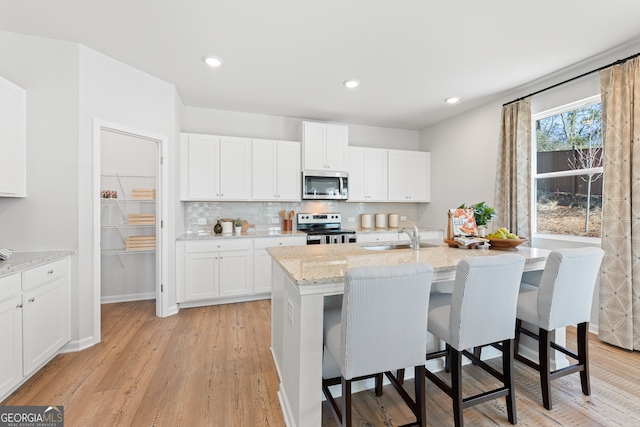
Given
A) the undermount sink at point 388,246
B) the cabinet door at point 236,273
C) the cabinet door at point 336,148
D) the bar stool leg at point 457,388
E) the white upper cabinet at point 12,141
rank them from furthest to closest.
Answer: the cabinet door at point 336,148
the cabinet door at point 236,273
the undermount sink at point 388,246
the white upper cabinet at point 12,141
the bar stool leg at point 457,388

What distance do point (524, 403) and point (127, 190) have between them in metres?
4.61

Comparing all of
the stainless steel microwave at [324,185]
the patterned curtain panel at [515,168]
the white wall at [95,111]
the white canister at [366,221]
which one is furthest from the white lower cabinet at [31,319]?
the patterned curtain panel at [515,168]

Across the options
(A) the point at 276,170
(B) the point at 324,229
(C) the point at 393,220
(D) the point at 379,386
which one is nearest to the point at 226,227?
(A) the point at 276,170

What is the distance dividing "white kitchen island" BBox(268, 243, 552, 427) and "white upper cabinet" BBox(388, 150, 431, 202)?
280 centimetres

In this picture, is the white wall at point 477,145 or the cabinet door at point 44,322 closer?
the cabinet door at point 44,322

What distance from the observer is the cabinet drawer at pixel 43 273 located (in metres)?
1.98

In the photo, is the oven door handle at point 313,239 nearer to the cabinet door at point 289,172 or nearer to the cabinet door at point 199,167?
the cabinet door at point 289,172

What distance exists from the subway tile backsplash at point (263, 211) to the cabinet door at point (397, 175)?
1.18 feet

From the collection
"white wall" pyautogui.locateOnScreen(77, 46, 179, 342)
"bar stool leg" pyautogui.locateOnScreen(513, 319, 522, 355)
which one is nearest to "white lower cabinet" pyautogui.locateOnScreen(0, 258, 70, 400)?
"white wall" pyautogui.locateOnScreen(77, 46, 179, 342)

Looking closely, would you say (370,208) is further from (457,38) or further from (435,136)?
(457,38)

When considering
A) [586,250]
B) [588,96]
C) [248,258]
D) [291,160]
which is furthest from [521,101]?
[248,258]

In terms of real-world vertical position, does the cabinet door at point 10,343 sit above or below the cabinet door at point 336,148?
below

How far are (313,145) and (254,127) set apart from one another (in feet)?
3.10

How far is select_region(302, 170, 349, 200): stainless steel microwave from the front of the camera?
4.22 meters
